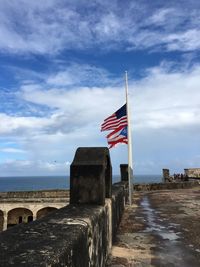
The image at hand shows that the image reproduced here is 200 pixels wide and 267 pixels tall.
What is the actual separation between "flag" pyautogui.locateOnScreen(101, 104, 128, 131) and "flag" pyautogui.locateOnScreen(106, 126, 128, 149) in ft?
0.55

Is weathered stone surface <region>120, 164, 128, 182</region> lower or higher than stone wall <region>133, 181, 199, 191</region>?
higher

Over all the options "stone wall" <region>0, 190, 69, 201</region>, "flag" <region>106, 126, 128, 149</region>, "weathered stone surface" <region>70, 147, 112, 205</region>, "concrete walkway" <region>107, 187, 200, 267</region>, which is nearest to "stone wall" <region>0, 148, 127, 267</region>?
"weathered stone surface" <region>70, 147, 112, 205</region>

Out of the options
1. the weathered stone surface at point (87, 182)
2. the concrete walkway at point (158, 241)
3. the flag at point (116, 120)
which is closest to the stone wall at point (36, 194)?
the flag at point (116, 120)

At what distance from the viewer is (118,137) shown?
51.8 ft

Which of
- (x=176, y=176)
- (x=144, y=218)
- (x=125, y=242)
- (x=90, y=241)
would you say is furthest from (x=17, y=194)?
(x=90, y=241)

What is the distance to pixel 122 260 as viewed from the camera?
6.39 m

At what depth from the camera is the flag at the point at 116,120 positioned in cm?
1572

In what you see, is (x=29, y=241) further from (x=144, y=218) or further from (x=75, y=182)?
(x=144, y=218)

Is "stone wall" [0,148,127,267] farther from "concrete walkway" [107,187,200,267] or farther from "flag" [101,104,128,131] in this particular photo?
"flag" [101,104,128,131]

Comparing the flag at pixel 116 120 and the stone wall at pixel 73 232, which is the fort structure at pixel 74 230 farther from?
the flag at pixel 116 120

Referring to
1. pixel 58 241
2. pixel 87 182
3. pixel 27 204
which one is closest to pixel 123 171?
pixel 87 182

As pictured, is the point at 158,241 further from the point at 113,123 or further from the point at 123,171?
the point at 123,171

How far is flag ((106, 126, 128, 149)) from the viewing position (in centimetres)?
1554

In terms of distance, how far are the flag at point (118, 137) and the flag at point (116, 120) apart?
0.55ft
